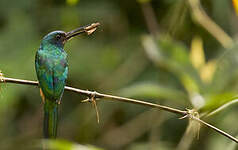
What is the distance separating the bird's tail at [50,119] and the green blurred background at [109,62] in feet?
4.09

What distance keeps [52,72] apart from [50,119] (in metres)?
0.41

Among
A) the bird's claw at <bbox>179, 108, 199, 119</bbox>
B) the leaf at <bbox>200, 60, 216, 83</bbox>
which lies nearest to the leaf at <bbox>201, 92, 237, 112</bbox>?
the bird's claw at <bbox>179, 108, 199, 119</bbox>

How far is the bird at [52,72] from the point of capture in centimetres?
215

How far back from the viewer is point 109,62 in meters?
4.24

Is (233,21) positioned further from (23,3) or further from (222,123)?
(23,3)

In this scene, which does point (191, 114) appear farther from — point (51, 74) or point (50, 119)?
point (51, 74)

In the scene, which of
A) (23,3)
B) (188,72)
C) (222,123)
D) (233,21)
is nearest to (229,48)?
(188,72)

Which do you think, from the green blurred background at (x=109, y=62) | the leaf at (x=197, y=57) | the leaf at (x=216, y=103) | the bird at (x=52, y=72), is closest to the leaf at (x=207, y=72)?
the leaf at (x=197, y=57)

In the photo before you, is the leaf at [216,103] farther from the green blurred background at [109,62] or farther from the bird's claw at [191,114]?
the green blurred background at [109,62]

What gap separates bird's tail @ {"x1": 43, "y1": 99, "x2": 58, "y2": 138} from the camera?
1.98 m

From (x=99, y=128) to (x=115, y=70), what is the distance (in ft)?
1.46

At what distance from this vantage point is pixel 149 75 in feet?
13.6

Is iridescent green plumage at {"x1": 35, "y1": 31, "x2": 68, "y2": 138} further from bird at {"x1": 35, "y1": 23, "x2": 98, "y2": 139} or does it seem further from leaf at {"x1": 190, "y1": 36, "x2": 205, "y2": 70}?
leaf at {"x1": 190, "y1": 36, "x2": 205, "y2": 70}

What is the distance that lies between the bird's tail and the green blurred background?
1.25 m
